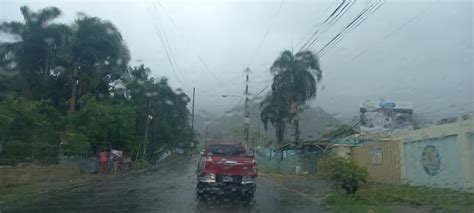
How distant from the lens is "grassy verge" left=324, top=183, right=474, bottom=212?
487 inches

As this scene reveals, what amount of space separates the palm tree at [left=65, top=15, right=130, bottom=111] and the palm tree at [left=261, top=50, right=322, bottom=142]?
11573 mm

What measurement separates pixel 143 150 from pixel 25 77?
1368cm

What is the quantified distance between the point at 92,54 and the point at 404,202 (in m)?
29.0

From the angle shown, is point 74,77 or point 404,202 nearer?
point 404,202

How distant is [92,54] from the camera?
124 feet

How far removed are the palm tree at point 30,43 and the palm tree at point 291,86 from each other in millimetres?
15342

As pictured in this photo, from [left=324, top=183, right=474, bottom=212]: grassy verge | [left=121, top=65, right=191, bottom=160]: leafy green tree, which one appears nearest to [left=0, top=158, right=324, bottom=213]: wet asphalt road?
[left=324, top=183, right=474, bottom=212]: grassy verge

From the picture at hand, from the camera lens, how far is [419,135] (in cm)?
1939

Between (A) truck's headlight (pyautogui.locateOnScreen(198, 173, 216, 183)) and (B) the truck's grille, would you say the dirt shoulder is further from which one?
(A) truck's headlight (pyautogui.locateOnScreen(198, 173, 216, 183))

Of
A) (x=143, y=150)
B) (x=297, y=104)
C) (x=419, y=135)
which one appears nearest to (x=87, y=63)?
(x=143, y=150)

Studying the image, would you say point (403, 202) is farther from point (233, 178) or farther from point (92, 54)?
point (92, 54)

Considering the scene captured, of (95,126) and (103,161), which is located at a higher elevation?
(95,126)

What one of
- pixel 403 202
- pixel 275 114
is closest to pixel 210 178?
pixel 403 202

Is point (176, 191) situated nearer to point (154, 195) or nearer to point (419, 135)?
point (154, 195)
